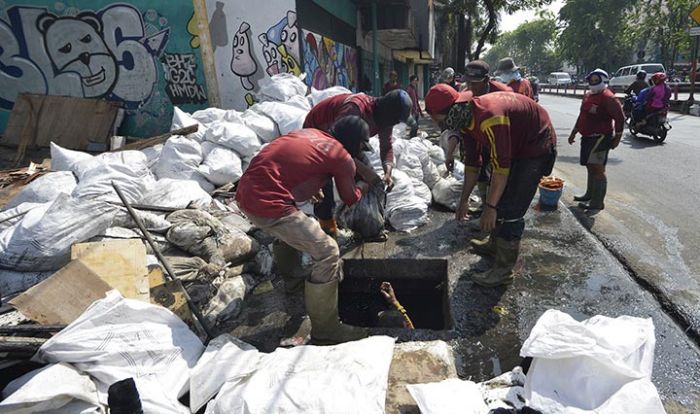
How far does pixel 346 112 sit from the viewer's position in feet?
10.3

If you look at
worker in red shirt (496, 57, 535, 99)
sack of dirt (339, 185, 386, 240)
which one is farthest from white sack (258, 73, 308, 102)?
worker in red shirt (496, 57, 535, 99)

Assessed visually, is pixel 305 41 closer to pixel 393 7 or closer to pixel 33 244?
pixel 393 7

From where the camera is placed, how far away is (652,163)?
22.3 ft

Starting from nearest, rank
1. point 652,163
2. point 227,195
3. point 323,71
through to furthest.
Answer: point 227,195
point 652,163
point 323,71

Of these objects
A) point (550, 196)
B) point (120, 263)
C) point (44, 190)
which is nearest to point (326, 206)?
point (120, 263)

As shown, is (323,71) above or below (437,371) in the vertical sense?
above

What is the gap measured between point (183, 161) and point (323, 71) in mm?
5546

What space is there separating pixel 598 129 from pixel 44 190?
5.67 m

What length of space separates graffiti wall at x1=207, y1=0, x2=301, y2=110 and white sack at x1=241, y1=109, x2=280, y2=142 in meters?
2.27

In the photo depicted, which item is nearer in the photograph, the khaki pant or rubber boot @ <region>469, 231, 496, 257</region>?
the khaki pant

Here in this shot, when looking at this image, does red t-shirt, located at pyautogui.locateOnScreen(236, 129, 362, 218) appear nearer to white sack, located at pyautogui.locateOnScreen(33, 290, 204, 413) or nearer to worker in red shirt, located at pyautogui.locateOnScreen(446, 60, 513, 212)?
white sack, located at pyautogui.locateOnScreen(33, 290, 204, 413)

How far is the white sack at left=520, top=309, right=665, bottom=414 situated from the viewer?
1.51 m

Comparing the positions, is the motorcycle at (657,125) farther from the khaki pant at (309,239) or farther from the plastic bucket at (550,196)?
the khaki pant at (309,239)

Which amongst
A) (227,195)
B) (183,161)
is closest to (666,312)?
(227,195)
